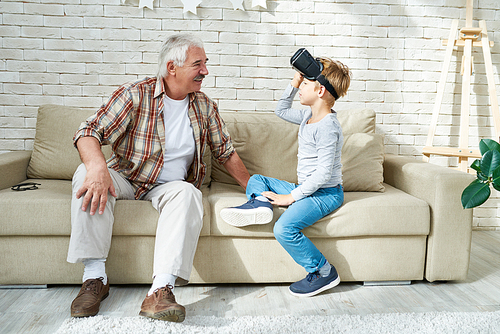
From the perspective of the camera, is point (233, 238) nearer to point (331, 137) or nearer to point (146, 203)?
point (146, 203)

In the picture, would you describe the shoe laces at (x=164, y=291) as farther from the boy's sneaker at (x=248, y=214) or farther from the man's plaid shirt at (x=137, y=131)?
the man's plaid shirt at (x=137, y=131)

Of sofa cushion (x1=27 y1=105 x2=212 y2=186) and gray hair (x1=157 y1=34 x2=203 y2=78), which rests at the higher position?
gray hair (x1=157 y1=34 x2=203 y2=78)

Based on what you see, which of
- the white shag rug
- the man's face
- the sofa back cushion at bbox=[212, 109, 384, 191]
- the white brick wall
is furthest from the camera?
the white brick wall

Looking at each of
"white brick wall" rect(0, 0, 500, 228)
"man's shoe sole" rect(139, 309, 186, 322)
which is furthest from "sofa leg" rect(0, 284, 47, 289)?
"white brick wall" rect(0, 0, 500, 228)

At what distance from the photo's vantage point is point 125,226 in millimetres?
1662

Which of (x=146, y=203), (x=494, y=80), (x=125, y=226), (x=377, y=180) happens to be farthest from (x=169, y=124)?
(x=494, y=80)

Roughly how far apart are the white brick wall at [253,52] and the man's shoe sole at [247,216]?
111cm

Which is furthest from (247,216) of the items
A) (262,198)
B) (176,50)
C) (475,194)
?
(475,194)

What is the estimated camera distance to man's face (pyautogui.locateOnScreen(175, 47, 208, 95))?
181 centimetres

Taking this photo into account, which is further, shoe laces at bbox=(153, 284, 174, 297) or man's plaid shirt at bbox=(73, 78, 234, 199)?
man's plaid shirt at bbox=(73, 78, 234, 199)

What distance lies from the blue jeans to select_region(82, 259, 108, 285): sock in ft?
2.32

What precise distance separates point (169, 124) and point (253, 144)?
20.2 inches

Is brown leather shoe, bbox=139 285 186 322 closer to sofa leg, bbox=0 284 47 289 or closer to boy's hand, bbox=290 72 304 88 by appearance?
sofa leg, bbox=0 284 47 289

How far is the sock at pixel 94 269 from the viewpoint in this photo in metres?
1.57
